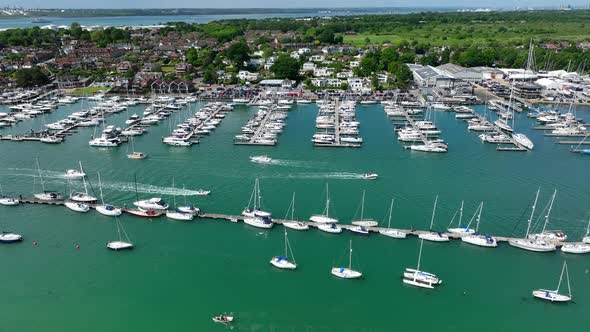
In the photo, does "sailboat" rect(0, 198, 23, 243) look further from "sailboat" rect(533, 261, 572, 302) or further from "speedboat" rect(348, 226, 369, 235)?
"sailboat" rect(533, 261, 572, 302)

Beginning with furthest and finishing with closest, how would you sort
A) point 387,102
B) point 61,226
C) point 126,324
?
point 387,102
point 61,226
point 126,324

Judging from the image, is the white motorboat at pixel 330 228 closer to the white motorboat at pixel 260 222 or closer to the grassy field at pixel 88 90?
the white motorboat at pixel 260 222

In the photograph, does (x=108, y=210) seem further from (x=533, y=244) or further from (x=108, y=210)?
(x=533, y=244)

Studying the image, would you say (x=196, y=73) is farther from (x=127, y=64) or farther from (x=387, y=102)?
(x=387, y=102)

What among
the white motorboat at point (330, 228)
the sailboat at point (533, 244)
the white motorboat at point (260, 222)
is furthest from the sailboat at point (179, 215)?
the sailboat at point (533, 244)

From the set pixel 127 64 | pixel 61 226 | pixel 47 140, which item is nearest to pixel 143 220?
pixel 61 226

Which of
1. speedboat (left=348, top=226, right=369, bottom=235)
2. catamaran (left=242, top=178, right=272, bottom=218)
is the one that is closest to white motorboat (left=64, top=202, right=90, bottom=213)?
catamaran (left=242, top=178, right=272, bottom=218)
